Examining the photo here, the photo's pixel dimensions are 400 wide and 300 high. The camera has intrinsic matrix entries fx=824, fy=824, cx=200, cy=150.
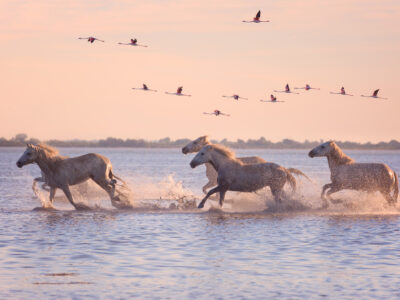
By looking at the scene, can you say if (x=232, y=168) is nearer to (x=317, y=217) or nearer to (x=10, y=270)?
(x=317, y=217)

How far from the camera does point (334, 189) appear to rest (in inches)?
875

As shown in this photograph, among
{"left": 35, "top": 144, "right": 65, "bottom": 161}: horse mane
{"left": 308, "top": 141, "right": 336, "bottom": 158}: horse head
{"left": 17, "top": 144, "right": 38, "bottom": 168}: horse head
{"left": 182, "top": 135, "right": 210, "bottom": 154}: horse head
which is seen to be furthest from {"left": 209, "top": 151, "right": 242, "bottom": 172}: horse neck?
{"left": 17, "top": 144, "right": 38, "bottom": 168}: horse head

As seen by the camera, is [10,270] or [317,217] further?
[317,217]

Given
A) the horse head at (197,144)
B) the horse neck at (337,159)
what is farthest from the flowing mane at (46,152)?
the horse neck at (337,159)

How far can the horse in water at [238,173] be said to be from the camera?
2155cm

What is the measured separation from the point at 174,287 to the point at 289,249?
4003 millimetres

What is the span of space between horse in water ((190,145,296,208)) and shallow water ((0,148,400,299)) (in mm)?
708

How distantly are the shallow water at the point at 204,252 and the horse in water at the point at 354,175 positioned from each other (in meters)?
0.60

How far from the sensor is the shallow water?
11.0 meters

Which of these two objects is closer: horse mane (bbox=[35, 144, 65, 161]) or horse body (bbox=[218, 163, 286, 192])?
horse body (bbox=[218, 163, 286, 192])

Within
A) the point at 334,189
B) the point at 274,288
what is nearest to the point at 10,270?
the point at 274,288

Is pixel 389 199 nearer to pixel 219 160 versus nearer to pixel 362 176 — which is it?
pixel 362 176

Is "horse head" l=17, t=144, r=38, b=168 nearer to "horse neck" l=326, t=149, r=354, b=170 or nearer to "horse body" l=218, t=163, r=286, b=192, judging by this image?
"horse body" l=218, t=163, r=286, b=192

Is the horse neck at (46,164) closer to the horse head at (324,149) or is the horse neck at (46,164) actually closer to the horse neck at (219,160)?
the horse neck at (219,160)
